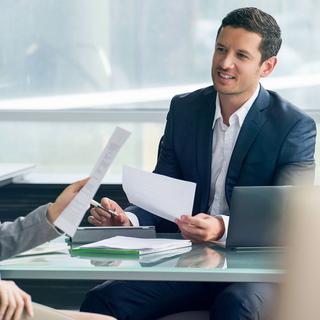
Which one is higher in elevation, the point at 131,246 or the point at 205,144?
the point at 205,144

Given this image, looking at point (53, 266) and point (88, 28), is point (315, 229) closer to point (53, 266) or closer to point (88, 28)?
point (53, 266)

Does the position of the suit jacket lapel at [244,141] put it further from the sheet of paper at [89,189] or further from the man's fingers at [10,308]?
the man's fingers at [10,308]

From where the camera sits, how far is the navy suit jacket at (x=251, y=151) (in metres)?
3.60

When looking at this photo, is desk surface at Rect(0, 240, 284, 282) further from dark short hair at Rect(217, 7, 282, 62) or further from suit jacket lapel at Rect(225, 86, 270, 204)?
dark short hair at Rect(217, 7, 282, 62)

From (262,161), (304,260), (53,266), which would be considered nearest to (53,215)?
(53,266)

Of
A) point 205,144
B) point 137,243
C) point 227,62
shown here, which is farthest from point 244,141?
point 137,243

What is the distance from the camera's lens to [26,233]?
2.82 meters

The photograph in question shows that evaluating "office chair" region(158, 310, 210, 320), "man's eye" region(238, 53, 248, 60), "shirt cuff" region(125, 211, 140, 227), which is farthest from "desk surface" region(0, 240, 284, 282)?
"man's eye" region(238, 53, 248, 60)

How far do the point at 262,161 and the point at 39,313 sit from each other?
1333 mm

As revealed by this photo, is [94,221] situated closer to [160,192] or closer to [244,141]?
[160,192]

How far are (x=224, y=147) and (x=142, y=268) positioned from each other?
3.17 ft

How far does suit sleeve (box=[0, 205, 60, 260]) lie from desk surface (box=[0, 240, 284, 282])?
0.19ft

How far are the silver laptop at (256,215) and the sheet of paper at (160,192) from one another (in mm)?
169

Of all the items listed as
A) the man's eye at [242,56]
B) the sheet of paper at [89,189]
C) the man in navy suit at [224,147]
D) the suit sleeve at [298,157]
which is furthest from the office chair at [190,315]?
the man's eye at [242,56]
